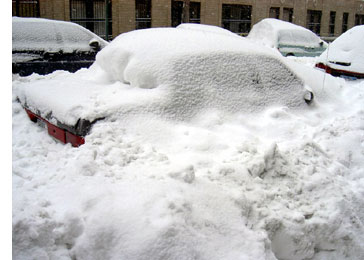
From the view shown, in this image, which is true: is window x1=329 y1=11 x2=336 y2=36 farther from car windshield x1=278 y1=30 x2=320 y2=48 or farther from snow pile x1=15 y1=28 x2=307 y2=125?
snow pile x1=15 y1=28 x2=307 y2=125

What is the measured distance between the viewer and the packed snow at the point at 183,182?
221cm

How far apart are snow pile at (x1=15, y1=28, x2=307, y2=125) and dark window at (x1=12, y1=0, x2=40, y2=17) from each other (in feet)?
40.8

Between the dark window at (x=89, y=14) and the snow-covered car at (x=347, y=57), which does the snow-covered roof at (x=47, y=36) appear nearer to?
the snow-covered car at (x=347, y=57)

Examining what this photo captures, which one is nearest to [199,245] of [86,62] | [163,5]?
[86,62]

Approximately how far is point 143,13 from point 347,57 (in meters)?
12.2

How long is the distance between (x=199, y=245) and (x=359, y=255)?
1.48m

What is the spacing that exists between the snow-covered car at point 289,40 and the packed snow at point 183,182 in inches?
402

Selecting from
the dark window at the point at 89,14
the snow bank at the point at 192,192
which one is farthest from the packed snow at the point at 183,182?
the dark window at the point at 89,14

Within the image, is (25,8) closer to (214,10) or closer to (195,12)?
(195,12)

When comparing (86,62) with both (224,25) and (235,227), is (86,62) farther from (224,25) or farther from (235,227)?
(224,25)

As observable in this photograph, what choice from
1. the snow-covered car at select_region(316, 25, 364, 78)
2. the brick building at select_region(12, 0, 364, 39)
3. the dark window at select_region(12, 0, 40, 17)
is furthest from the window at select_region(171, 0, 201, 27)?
the snow-covered car at select_region(316, 25, 364, 78)

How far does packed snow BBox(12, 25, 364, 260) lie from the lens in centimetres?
221

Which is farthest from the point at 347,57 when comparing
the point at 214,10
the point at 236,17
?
the point at 236,17

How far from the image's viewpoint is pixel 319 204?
9.64 feet
